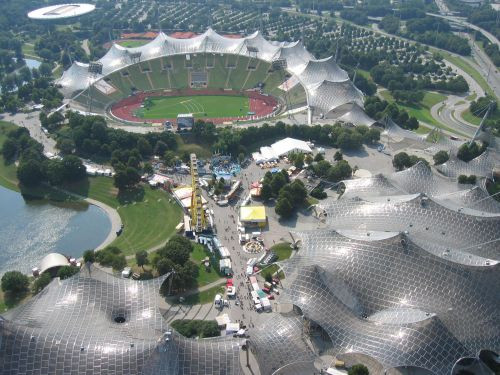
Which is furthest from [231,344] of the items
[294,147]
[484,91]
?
[484,91]

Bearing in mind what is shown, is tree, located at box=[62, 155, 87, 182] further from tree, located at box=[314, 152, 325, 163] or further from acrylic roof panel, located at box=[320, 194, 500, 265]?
acrylic roof panel, located at box=[320, 194, 500, 265]

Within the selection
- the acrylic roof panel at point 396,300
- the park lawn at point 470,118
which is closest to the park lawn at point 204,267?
the acrylic roof panel at point 396,300

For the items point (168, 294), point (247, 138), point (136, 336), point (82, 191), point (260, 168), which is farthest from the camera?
point (247, 138)

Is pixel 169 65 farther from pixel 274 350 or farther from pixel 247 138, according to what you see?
pixel 274 350

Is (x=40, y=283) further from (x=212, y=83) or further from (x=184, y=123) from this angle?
(x=212, y=83)

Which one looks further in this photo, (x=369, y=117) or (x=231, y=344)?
(x=369, y=117)

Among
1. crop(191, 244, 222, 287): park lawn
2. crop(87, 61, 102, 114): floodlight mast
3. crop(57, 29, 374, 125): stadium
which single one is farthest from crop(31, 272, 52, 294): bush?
crop(87, 61, 102, 114): floodlight mast

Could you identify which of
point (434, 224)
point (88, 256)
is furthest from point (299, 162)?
point (88, 256)
